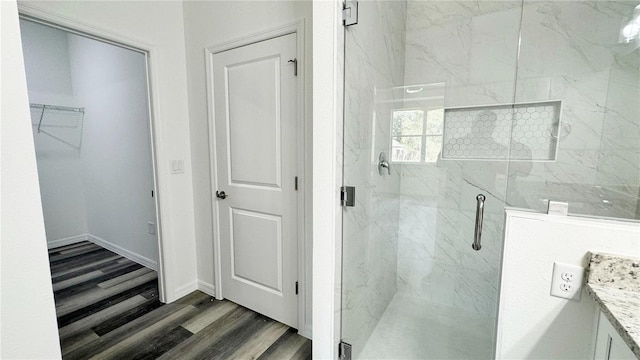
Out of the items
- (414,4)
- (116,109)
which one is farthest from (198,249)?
(414,4)

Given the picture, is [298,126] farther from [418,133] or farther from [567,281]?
[567,281]

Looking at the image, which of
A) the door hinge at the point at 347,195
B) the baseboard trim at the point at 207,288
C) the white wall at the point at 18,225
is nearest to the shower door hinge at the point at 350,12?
the door hinge at the point at 347,195

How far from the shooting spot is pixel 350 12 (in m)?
1.29

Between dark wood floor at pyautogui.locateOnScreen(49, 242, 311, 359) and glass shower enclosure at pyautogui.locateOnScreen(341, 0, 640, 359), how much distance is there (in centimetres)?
70

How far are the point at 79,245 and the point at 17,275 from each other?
3.77 m

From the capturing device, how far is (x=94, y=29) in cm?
174

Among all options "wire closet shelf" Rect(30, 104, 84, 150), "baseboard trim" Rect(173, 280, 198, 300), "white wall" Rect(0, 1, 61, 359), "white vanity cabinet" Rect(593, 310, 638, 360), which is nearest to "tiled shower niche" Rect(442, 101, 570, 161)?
"white vanity cabinet" Rect(593, 310, 638, 360)

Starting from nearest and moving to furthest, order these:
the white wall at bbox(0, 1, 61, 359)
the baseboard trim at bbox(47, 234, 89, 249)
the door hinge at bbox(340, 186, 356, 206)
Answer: the white wall at bbox(0, 1, 61, 359) → the door hinge at bbox(340, 186, 356, 206) → the baseboard trim at bbox(47, 234, 89, 249)

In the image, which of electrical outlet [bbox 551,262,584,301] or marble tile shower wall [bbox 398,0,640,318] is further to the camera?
marble tile shower wall [bbox 398,0,640,318]

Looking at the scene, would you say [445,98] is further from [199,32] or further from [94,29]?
[94,29]

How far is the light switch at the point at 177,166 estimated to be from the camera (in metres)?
2.20

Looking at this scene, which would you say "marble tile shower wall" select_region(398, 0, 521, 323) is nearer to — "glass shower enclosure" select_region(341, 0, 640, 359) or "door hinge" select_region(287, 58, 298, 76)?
"glass shower enclosure" select_region(341, 0, 640, 359)

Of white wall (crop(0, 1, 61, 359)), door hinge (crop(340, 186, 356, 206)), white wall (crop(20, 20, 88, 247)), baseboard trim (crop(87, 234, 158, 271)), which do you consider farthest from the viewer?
white wall (crop(20, 20, 88, 247))

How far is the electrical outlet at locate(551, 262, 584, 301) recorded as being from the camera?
0.83 meters
